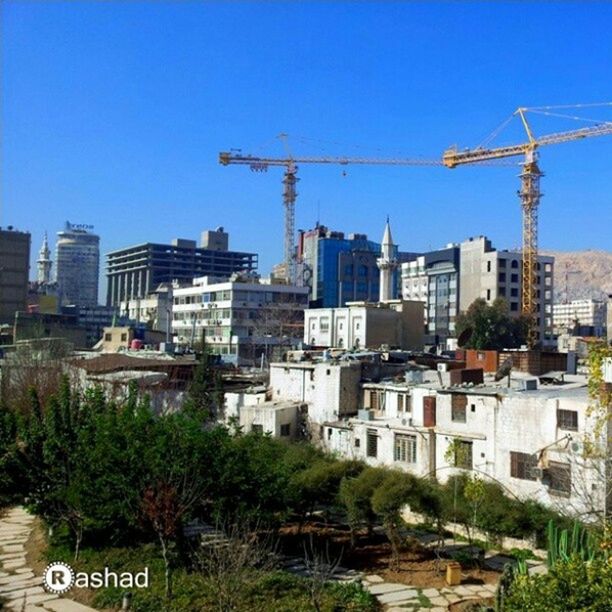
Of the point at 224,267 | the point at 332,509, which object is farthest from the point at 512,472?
the point at 224,267

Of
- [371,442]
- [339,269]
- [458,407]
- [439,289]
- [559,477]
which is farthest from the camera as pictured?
[339,269]

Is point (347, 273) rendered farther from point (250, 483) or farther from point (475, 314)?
point (250, 483)

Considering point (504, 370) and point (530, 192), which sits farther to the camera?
point (530, 192)

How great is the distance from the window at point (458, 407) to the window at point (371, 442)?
2833 millimetres

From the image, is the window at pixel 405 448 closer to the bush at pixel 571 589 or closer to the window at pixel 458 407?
the window at pixel 458 407

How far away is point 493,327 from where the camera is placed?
55562 millimetres

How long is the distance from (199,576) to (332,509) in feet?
22.9

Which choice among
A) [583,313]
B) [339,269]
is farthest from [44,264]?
[583,313]

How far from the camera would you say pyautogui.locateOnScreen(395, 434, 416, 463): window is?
21.6m

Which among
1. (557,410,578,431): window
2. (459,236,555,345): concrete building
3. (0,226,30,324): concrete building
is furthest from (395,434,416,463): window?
(459,236,555,345): concrete building

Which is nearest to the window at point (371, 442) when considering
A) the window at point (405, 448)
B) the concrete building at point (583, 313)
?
the window at point (405, 448)

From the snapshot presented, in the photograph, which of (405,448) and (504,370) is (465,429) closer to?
(405,448)

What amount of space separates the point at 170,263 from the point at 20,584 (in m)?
119

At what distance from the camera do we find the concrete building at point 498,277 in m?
74.7
